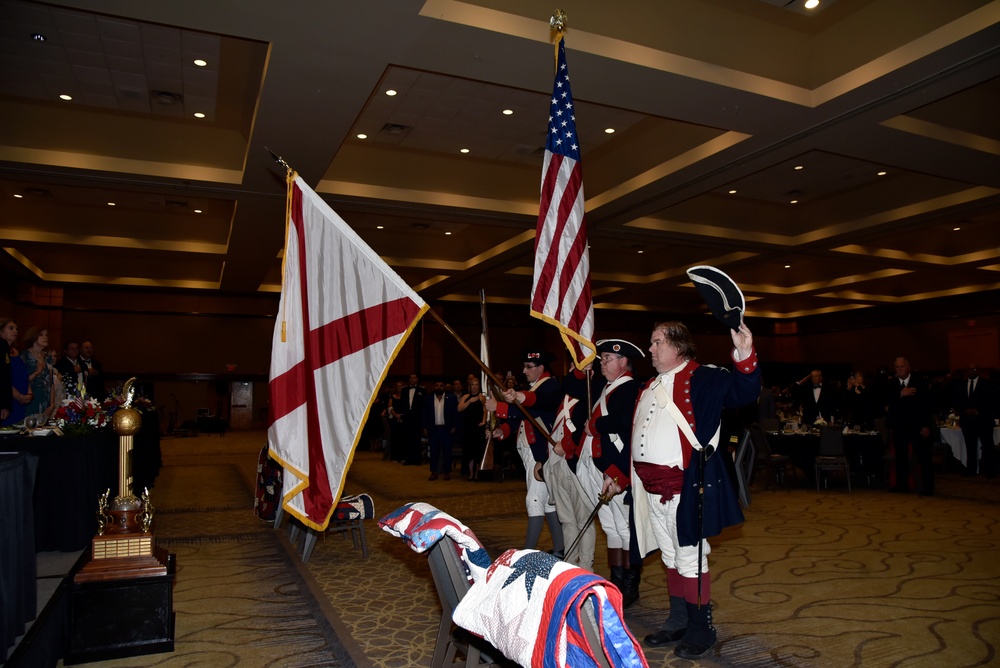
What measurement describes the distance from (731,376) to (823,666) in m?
1.46

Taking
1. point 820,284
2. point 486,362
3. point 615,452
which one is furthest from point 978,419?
point 820,284

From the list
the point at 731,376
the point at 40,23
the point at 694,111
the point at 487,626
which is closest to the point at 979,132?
the point at 694,111

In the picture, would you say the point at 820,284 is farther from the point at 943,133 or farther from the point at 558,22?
the point at 558,22

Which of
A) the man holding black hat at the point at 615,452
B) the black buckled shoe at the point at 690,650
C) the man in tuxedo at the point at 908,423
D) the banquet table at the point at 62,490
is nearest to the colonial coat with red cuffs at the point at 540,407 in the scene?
the man holding black hat at the point at 615,452

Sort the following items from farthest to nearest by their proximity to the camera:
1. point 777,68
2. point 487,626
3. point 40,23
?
point 777,68 → point 40,23 → point 487,626

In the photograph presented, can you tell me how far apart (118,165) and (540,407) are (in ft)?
25.6

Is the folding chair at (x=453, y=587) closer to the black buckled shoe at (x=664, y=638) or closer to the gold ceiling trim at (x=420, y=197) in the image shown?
the black buckled shoe at (x=664, y=638)

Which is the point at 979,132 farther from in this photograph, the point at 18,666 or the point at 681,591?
the point at 18,666

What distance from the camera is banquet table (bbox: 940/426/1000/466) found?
34.7 ft

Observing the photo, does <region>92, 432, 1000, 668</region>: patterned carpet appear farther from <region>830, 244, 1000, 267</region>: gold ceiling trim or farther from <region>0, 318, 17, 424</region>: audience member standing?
<region>830, 244, 1000, 267</region>: gold ceiling trim

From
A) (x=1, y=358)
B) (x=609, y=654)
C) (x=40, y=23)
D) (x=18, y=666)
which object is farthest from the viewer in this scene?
(x=40, y=23)

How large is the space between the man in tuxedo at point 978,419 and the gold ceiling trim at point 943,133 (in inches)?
132

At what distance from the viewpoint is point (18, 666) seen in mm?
2758

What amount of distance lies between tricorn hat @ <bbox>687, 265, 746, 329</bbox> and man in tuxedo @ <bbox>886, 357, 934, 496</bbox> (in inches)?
271
